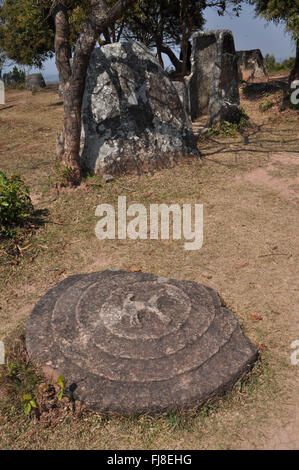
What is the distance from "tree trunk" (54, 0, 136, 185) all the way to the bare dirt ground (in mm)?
435

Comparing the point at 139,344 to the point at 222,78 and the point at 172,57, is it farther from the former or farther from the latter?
the point at 172,57

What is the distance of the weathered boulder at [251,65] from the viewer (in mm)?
15070

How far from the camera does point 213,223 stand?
17.9ft

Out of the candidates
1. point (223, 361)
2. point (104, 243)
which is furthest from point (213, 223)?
point (223, 361)

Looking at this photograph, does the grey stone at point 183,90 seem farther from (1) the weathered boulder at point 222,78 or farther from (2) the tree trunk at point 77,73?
(2) the tree trunk at point 77,73

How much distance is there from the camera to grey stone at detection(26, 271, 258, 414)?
275 cm

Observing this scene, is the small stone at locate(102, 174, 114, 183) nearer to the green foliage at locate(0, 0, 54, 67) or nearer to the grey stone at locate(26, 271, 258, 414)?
the grey stone at locate(26, 271, 258, 414)

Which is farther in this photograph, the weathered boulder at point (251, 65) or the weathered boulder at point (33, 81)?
the weathered boulder at point (33, 81)

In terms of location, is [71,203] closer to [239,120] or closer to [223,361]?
[223,361]

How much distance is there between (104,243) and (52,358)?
2.34 metres

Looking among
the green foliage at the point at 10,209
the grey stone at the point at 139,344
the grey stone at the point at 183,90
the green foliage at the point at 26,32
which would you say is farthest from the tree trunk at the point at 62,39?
the green foliage at the point at 26,32

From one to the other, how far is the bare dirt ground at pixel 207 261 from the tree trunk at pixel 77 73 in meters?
0.43

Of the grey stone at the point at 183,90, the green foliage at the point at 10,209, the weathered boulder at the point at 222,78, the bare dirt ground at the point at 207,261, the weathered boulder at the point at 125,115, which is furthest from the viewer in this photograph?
the grey stone at the point at 183,90

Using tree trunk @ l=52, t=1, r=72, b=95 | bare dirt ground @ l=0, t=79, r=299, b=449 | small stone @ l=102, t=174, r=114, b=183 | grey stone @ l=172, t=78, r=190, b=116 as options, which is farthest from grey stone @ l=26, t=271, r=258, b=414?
grey stone @ l=172, t=78, r=190, b=116
